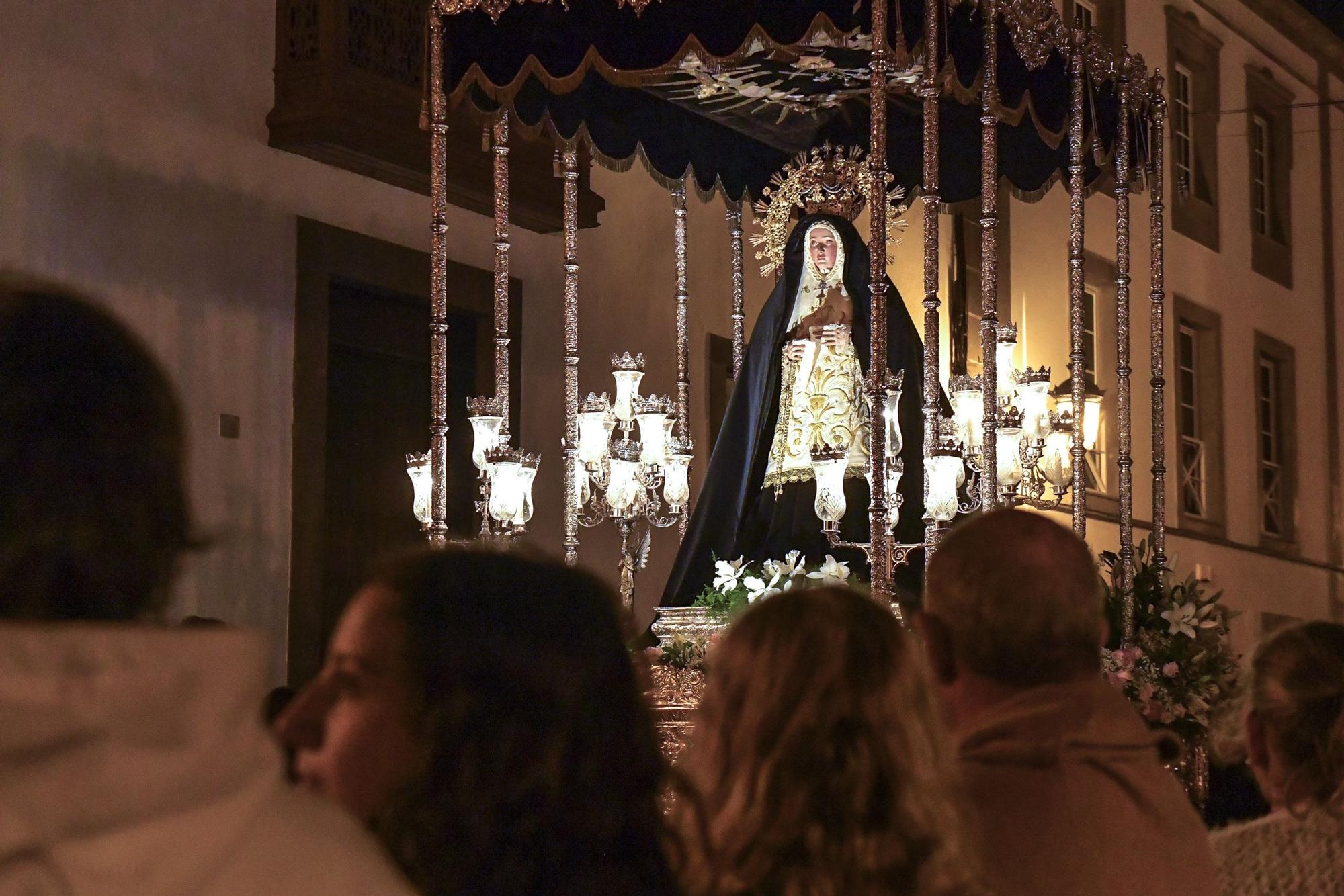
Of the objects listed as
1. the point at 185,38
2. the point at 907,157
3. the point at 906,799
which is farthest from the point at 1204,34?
the point at 906,799

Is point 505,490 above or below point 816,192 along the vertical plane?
below

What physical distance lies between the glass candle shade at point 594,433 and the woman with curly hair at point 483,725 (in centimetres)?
625

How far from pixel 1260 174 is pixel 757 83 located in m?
9.87

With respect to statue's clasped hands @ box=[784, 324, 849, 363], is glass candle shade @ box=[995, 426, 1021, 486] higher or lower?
lower

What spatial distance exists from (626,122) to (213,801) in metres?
7.63

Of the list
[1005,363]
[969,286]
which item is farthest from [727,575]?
[969,286]

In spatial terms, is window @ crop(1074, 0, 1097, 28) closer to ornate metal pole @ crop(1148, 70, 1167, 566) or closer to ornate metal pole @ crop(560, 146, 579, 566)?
ornate metal pole @ crop(1148, 70, 1167, 566)

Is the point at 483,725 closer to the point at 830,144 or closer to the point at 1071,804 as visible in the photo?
the point at 1071,804

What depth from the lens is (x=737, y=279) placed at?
31.0ft

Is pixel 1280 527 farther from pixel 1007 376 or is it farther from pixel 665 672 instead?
pixel 665 672

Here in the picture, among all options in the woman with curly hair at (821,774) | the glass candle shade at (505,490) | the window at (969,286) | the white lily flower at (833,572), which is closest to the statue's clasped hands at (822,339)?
the white lily flower at (833,572)

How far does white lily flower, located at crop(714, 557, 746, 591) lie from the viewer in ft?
24.8

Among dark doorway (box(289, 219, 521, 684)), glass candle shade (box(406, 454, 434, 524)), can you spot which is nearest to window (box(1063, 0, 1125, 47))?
dark doorway (box(289, 219, 521, 684))

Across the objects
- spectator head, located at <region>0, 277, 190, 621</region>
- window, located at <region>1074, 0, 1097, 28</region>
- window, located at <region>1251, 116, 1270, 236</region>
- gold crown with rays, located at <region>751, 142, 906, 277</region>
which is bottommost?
spectator head, located at <region>0, 277, 190, 621</region>
